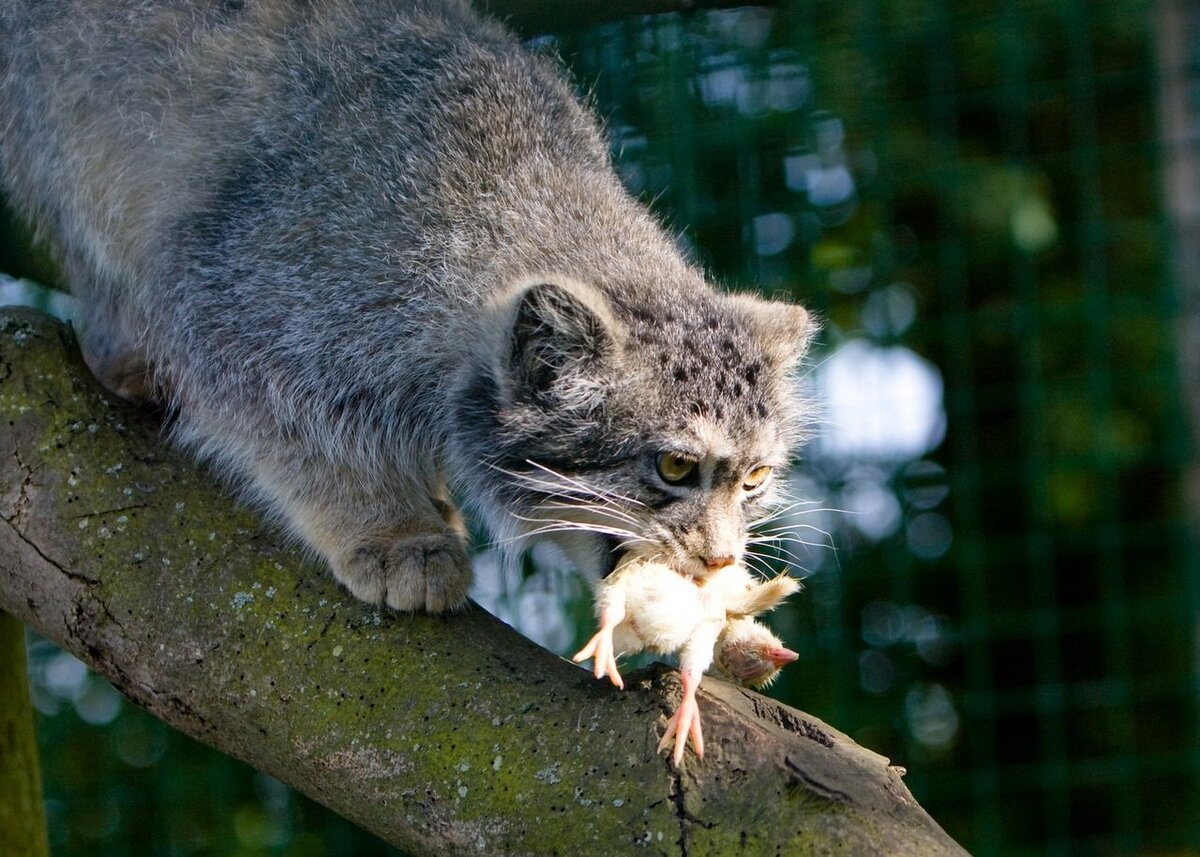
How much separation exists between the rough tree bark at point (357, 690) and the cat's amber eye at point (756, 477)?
0.56m

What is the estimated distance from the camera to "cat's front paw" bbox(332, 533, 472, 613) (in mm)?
2180

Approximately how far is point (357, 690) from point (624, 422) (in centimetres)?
62

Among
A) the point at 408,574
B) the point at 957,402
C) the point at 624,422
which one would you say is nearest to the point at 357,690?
the point at 408,574

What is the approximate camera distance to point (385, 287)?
102 inches

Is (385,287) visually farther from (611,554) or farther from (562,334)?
(611,554)

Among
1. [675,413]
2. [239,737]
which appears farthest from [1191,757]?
[239,737]

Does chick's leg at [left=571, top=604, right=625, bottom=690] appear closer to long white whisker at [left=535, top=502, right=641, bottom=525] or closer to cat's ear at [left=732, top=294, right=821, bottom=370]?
long white whisker at [left=535, top=502, right=641, bottom=525]

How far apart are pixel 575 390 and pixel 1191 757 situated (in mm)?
2941

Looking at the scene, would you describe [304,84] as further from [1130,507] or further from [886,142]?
[1130,507]

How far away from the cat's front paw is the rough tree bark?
0.10 ft

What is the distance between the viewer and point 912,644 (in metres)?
4.60

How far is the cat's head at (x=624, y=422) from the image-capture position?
2.30 metres

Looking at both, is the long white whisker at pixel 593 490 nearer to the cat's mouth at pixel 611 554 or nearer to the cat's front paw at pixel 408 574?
the cat's mouth at pixel 611 554

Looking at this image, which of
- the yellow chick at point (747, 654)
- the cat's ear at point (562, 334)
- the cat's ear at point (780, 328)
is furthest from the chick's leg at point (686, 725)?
the cat's ear at point (780, 328)
